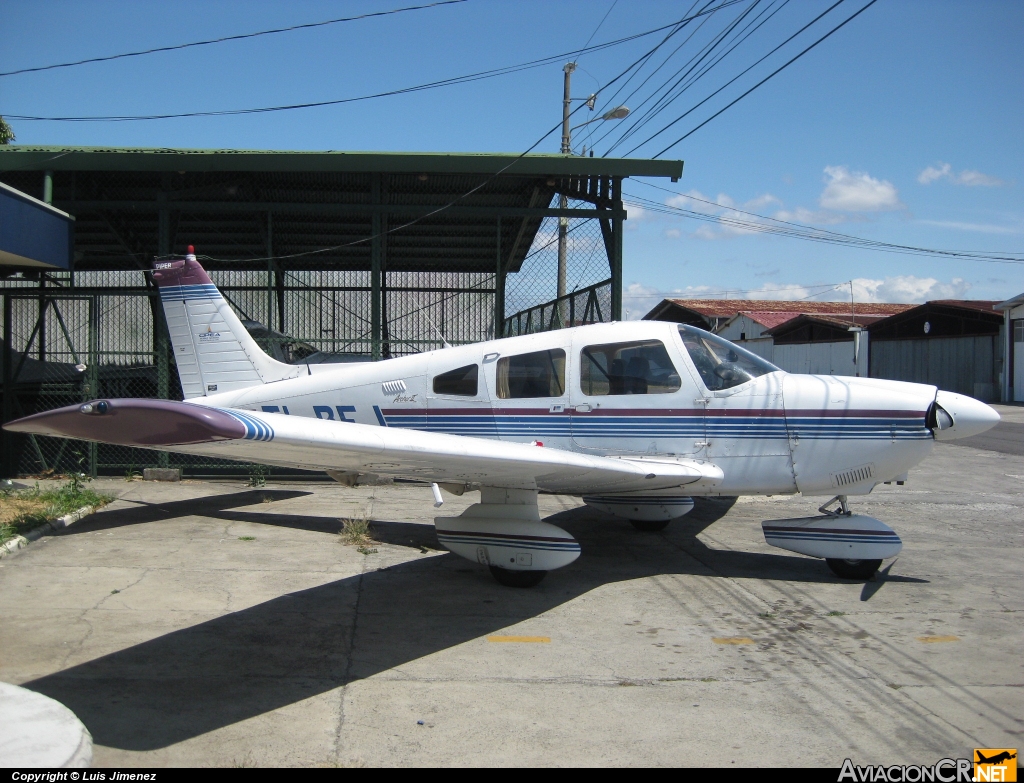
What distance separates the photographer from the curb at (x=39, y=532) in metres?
6.91

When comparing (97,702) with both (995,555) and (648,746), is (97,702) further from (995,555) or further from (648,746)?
(995,555)

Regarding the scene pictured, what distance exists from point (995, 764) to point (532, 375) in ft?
15.2

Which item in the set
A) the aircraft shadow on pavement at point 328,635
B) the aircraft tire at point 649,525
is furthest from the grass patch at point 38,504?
the aircraft tire at point 649,525

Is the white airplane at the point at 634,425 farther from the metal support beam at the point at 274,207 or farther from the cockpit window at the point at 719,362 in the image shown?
the metal support beam at the point at 274,207

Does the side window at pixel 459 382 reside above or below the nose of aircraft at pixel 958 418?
above

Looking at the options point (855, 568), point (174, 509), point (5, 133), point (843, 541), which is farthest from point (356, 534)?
point (5, 133)

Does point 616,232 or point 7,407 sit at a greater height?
point 616,232

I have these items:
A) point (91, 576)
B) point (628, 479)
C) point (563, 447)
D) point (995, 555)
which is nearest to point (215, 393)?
point (91, 576)

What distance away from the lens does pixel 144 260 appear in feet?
52.6

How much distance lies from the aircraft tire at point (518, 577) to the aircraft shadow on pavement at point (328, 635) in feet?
0.28

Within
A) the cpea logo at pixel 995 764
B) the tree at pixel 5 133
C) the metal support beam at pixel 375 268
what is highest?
the tree at pixel 5 133

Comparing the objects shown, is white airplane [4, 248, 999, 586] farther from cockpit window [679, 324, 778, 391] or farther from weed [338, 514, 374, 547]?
weed [338, 514, 374, 547]

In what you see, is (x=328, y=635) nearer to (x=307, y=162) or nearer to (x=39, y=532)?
(x=39, y=532)

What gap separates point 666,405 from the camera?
686cm
